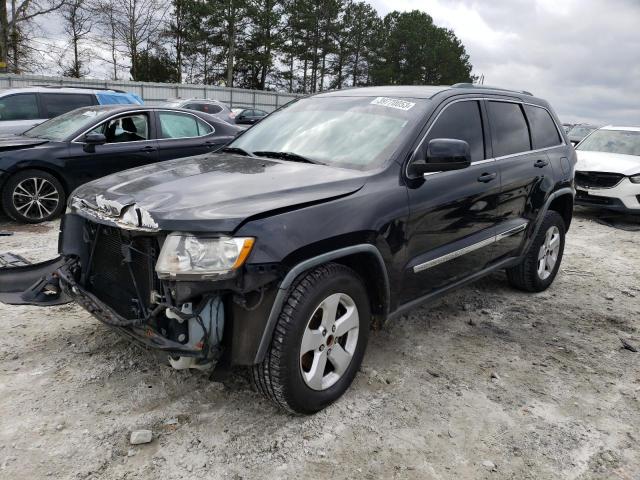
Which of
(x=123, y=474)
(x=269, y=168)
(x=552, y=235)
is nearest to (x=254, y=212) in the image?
(x=269, y=168)

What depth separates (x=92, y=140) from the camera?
650 centimetres

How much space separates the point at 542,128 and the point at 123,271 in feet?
12.6

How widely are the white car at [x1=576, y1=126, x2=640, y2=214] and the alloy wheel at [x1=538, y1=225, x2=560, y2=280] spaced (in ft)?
15.0

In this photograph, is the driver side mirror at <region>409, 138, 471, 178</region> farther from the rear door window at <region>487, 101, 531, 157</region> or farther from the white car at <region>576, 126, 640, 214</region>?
the white car at <region>576, 126, 640, 214</region>

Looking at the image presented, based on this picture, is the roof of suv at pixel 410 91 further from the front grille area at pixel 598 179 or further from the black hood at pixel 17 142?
the front grille area at pixel 598 179

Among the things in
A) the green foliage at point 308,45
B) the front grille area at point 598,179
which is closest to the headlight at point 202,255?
the front grille area at point 598,179

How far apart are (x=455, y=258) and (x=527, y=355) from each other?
92 centimetres

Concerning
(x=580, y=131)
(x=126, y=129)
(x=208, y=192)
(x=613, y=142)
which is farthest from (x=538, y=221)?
(x=580, y=131)

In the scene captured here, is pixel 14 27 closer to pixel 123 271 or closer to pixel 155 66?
pixel 155 66

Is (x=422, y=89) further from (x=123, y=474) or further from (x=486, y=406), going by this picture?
(x=123, y=474)

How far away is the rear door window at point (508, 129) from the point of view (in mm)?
3990

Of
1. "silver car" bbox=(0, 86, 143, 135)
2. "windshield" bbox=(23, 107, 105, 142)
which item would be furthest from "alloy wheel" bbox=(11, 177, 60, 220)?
"silver car" bbox=(0, 86, 143, 135)

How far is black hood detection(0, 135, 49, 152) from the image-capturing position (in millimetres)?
6417

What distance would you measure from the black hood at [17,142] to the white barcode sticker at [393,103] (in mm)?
5044
